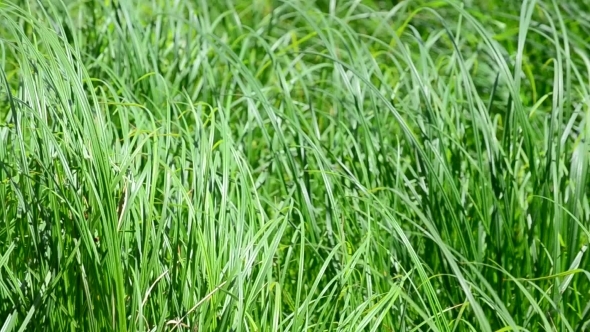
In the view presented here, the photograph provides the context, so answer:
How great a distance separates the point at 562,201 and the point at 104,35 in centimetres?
154

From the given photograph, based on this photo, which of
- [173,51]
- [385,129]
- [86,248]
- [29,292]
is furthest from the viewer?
[173,51]

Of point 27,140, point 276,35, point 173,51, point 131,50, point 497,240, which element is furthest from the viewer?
point 276,35

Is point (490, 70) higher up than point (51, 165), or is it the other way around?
point (51, 165)

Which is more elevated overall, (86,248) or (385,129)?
(86,248)

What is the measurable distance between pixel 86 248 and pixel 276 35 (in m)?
2.21

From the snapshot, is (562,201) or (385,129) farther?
(385,129)

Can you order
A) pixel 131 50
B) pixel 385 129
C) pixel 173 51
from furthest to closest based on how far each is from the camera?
pixel 173 51
pixel 131 50
pixel 385 129

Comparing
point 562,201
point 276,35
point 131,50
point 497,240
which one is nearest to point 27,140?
point 131,50

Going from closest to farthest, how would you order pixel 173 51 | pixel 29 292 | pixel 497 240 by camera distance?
pixel 29 292 < pixel 497 240 < pixel 173 51

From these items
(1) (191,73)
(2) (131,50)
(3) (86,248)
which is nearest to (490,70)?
(1) (191,73)

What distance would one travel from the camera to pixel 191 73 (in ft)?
9.41

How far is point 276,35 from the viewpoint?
3.71m

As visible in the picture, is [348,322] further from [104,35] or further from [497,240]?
[104,35]

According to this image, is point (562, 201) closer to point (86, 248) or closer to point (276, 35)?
point (86, 248)
